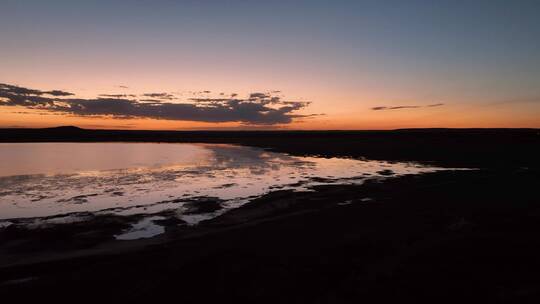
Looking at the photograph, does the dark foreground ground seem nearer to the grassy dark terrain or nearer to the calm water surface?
the calm water surface

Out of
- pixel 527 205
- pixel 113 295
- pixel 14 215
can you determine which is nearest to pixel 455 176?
pixel 527 205

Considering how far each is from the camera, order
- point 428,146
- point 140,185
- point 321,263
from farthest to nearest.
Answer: point 428,146 < point 140,185 < point 321,263

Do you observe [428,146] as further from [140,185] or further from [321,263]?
[321,263]

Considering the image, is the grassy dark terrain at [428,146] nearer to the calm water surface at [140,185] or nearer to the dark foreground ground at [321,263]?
the calm water surface at [140,185]

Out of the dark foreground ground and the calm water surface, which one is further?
the calm water surface

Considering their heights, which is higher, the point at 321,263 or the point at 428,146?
the point at 428,146

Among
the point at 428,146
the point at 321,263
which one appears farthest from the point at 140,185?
the point at 428,146

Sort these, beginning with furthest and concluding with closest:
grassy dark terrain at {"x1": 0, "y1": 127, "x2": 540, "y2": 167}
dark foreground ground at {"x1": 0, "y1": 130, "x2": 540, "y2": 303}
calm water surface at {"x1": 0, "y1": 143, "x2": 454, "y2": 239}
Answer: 1. grassy dark terrain at {"x1": 0, "y1": 127, "x2": 540, "y2": 167}
2. calm water surface at {"x1": 0, "y1": 143, "x2": 454, "y2": 239}
3. dark foreground ground at {"x1": 0, "y1": 130, "x2": 540, "y2": 303}

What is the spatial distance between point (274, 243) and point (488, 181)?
1833 centimetres

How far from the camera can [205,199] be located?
1731cm

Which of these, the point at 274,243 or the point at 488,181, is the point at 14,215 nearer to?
the point at 274,243

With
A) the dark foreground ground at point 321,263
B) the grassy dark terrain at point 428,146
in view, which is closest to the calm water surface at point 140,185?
the dark foreground ground at point 321,263

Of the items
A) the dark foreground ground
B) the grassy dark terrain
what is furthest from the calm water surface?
the grassy dark terrain

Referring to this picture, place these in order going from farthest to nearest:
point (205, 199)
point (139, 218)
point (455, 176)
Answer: point (455, 176) < point (205, 199) < point (139, 218)
